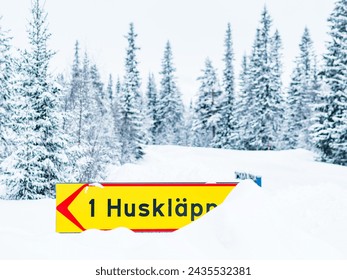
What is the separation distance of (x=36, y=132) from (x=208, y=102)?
3808 cm

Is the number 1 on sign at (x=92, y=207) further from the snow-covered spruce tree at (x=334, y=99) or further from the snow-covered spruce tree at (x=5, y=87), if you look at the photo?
the snow-covered spruce tree at (x=334, y=99)


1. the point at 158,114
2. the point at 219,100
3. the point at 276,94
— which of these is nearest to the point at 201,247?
the point at 276,94

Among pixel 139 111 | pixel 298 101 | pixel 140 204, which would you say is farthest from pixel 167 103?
pixel 140 204

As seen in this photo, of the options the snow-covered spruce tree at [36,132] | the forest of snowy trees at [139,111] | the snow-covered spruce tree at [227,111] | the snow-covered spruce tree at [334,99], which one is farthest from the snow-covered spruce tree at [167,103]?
the snow-covered spruce tree at [36,132]

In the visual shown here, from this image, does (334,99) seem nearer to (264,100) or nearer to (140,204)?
(264,100)

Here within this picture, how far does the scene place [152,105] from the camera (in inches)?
2410

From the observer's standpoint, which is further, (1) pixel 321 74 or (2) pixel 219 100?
(2) pixel 219 100

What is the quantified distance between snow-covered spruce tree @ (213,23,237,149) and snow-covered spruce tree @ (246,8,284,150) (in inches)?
195

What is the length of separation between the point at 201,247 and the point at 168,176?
16.8m

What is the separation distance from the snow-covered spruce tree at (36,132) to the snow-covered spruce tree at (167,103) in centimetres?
4407

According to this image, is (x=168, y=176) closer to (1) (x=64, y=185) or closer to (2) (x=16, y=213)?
(2) (x=16, y=213)

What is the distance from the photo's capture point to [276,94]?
42125 millimetres

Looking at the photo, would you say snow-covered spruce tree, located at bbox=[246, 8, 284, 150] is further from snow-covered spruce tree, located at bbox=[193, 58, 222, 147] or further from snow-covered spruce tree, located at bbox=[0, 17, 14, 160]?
snow-covered spruce tree, located at bbox=[0, 17, 14, 160]

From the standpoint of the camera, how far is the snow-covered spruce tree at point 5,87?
17328 mm
